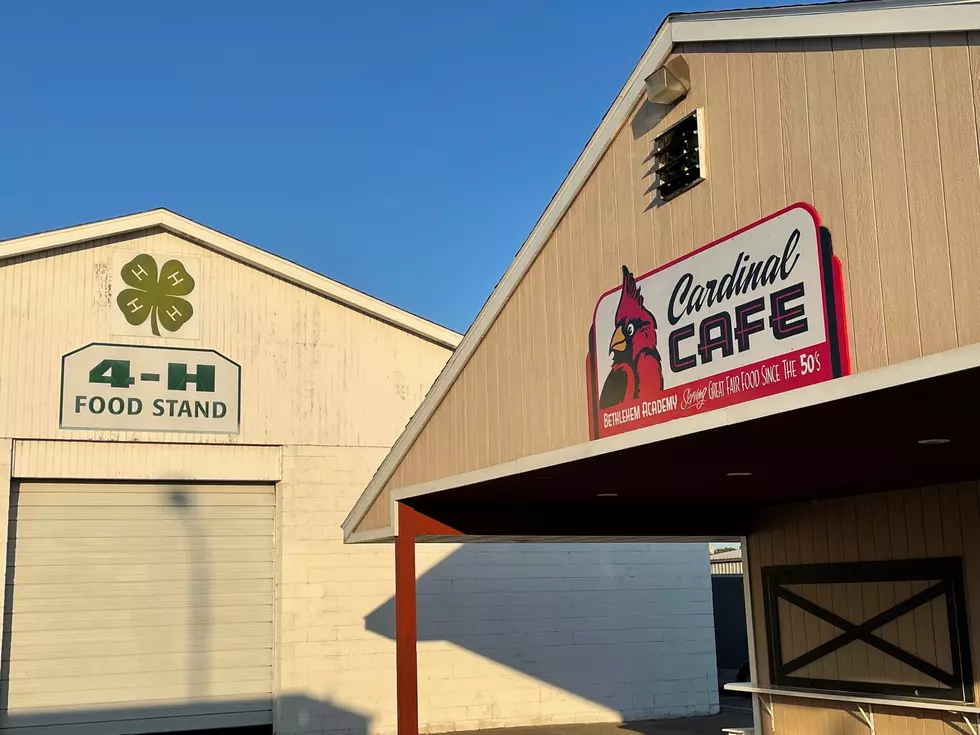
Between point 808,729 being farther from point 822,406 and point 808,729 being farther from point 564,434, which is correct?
point 822,406

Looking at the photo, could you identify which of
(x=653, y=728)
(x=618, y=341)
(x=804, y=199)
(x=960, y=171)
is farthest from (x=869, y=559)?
(x=653, y=728)

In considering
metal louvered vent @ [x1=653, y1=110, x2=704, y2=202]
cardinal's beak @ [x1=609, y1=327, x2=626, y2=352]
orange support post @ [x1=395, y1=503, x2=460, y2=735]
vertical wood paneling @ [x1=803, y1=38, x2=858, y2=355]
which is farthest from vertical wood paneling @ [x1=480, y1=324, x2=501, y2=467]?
vertical wood paneling @ [x1=803, y1=38, x2=858, y2=355]

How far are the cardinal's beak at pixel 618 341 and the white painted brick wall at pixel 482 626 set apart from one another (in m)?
10.3

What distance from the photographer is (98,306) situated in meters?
16.5

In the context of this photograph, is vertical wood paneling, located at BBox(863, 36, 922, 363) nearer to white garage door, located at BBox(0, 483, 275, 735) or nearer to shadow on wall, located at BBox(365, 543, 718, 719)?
shadow on wall, located at BBox(365, 543, 718, 719)

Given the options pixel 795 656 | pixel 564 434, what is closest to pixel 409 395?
pixel 795 656

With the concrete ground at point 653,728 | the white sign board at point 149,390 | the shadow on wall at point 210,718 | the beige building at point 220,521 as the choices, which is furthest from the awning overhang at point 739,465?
the white sign board at point 149,390

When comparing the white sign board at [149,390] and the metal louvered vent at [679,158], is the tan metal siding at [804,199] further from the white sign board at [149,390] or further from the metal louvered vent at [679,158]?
the white sign board at [149,390]

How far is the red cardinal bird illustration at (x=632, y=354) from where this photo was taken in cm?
752

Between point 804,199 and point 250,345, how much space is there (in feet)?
40.8

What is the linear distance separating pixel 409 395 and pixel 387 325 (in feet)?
4.10

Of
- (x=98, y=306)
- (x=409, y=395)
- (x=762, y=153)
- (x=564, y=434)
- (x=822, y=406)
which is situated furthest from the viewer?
(x=409, y=395)

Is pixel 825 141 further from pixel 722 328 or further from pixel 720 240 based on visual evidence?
pixel 722 328

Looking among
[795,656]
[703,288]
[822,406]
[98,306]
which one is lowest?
[795,656]
